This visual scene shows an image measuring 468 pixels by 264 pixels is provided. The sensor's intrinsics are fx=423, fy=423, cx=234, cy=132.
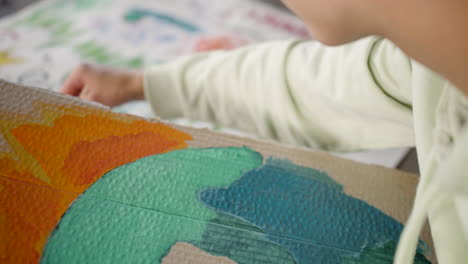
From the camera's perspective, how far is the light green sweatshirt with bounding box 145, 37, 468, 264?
0.87 ft

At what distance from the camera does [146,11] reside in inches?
34.5

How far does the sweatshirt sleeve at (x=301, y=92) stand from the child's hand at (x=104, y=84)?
21mm

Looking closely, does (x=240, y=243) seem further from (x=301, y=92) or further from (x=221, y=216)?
(x=301, y=92)

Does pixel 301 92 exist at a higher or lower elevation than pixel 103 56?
higher

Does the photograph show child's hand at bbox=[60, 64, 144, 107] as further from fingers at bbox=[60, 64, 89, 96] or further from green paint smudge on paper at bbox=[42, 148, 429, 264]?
green paint smudge on paper at bbox=[42, 148, 429, 264]

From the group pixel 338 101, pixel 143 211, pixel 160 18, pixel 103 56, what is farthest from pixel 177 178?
pixel 160 18

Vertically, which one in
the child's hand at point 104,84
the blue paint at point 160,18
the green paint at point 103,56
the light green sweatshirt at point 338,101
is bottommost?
the green paint at point 103,56

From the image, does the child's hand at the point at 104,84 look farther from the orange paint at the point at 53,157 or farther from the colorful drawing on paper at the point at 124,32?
the orange paint at the point at 53,157

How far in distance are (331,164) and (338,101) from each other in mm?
125

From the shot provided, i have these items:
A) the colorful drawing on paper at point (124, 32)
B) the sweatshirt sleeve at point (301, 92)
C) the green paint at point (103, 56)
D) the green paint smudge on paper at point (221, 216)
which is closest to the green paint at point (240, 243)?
the green paint smudge on paper at point (221, 216)

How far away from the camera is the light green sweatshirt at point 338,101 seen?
0.87 feet

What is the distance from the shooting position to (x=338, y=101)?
45cm

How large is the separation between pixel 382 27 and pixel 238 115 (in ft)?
1.08

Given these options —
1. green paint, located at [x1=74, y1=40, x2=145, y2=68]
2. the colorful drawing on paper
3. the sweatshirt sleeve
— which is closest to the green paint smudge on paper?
the sweatshirt sleeve
